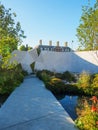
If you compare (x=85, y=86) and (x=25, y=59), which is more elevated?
(x=25, y=59)

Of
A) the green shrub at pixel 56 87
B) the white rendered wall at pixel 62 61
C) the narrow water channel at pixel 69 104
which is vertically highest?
the white rendered wall at pixel 62 61

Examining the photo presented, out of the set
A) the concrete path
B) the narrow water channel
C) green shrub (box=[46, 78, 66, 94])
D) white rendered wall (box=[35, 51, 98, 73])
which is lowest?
the narrow water channel

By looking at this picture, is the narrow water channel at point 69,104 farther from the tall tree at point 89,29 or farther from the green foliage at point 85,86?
the tall tree at point 89,29

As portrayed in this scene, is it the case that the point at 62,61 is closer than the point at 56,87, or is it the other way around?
the point at 56,87

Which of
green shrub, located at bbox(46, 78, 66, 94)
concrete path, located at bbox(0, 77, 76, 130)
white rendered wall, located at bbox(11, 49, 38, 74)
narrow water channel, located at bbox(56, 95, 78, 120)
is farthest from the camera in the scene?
white rendered wall, located at bbox(11, 49, 38, 74)

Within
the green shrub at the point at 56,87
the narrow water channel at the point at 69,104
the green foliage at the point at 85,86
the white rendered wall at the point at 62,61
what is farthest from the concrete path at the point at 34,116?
the white rendered wall at the point at 62,61

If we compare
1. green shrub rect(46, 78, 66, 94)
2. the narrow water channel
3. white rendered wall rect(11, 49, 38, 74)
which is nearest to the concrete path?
the narrow water channel

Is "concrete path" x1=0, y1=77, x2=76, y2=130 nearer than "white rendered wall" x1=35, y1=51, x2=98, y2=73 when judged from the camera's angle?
Yes

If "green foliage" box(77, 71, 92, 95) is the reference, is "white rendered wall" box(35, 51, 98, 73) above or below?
above

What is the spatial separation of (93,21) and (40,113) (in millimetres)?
22141

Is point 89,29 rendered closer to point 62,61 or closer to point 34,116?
point 62,61

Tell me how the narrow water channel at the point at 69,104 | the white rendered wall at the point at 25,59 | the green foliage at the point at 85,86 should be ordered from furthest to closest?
the white rendered wall at the point at 25,59, the green foliage at the point at 85,86, the narrow water channel at the point at 69,104

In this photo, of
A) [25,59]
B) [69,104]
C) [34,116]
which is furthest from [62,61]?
[34,116]

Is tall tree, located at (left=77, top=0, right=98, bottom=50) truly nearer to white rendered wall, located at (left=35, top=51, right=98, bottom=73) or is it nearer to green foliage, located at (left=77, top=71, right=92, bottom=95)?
white rendered wall, located at (left=35, top=51, right=98, bottom=73)
